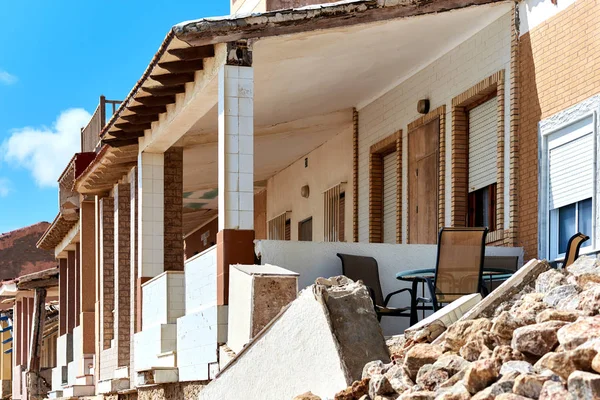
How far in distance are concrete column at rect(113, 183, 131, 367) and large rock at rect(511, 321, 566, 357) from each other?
13.2 m

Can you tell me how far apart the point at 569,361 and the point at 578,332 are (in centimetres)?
34

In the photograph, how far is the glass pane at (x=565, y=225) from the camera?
44.2 ft

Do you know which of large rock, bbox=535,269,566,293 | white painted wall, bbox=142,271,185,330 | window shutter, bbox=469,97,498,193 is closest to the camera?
large rock, bbox=535,269,566,293

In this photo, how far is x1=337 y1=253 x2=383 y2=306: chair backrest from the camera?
13094mm

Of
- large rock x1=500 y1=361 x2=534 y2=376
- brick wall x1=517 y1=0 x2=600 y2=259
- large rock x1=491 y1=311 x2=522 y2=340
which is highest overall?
brick wall x1=517 y1=0 x2=600 y2=259

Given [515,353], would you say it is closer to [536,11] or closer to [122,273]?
[536,11]

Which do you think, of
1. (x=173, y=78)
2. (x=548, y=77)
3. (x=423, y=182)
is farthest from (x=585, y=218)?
(x=173, y=78)

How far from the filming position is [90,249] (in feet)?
80.4

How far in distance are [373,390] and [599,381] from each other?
2410 millimetres

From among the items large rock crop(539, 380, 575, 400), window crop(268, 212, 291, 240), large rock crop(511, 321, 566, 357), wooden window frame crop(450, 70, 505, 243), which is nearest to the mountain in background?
window crop(268, 212, 291, 240)

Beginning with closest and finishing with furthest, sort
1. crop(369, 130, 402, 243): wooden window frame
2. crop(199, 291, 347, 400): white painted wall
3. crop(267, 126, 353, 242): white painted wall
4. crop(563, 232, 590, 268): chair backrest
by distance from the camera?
1. crop(199, 291, 347, 400): white painted wall
2. crop(563, 232, 590, 268): chair backrest
3. crop(369, 130, 402, 243): wooden window frame
4. crop(267, 126, 353, 242): white painted wall

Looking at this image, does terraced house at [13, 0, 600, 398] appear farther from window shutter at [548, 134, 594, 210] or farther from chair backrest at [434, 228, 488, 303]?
chair backrest at [434, 228, 488, 303]

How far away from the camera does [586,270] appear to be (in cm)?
910

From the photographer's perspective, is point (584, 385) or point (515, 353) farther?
point (515, 353)
